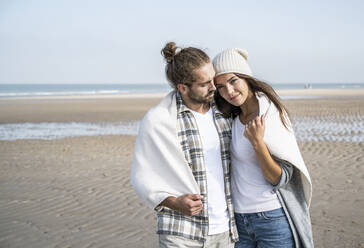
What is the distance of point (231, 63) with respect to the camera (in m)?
2.58

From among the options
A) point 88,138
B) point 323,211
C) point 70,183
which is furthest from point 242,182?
point 88,138

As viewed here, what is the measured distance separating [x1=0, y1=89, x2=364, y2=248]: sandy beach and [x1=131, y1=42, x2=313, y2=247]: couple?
8.39 feet

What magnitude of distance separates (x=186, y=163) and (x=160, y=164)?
18cm

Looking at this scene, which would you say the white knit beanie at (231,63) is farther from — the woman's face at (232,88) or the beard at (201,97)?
the beard at (201,97)

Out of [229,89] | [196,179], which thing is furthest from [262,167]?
[229,89]

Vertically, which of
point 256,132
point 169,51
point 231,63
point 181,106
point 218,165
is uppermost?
point 169,51

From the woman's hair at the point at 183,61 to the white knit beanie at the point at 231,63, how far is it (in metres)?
0.10

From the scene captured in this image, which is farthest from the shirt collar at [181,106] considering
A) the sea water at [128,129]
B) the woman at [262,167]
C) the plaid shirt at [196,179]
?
the sea water at [128,129]

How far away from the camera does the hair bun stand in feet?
8.43

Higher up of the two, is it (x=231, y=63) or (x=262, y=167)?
(x=231, y=63)

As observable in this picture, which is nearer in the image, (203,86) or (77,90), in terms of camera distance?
(203,86)

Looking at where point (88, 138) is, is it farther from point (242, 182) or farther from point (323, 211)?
point (242, 182)

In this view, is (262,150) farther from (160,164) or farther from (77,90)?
(77,90)

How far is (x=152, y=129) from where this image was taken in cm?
245
